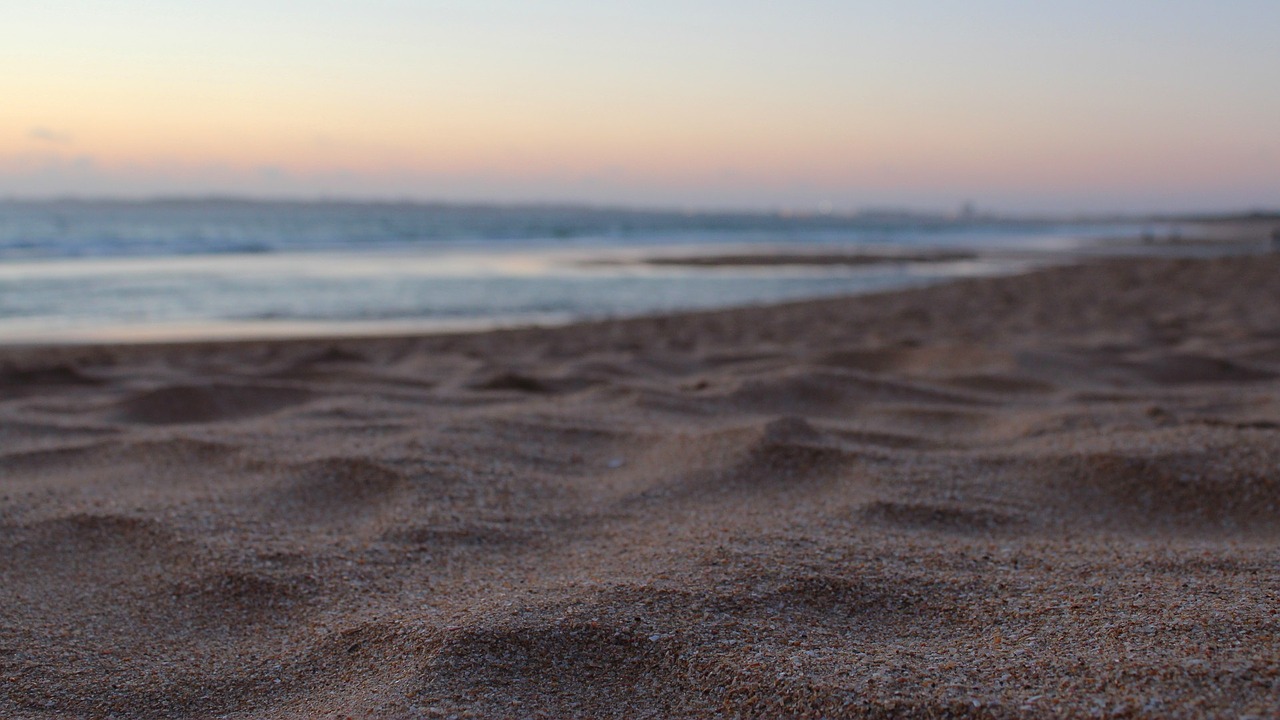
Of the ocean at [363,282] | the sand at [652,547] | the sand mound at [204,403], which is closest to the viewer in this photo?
the sand at [652,547]

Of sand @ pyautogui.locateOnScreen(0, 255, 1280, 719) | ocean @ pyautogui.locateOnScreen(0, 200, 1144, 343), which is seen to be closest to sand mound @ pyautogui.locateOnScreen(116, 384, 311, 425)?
sand @ pyautogui.locateOnScreen(0, 255, 1280, 719)

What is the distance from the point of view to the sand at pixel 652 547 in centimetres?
111

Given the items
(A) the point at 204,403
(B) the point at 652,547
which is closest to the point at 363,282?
(A) the point at 204,403

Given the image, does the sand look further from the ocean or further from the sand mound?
the ocean

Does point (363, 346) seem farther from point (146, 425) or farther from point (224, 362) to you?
point (146, 425)

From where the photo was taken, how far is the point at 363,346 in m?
6.14

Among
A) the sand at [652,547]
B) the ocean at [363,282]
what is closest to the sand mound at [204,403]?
the sand at [652,547]

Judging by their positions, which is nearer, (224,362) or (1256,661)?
(1256,661)

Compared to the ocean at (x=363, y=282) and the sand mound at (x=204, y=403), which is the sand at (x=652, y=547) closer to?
the sand mound at (x=204, y=403)

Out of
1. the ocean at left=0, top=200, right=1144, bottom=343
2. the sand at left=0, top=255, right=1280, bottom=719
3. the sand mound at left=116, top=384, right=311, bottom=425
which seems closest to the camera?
the sand at left=0, top=255, right=1280, bottom=719

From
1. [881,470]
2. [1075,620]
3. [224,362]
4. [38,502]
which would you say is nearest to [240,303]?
[224,362]

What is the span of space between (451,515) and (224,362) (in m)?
3.54

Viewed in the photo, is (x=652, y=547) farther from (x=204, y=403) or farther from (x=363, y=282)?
(x=363, y=282)

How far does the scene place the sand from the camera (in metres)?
1.11
